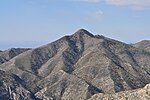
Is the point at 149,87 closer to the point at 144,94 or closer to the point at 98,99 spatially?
the point at 144,94

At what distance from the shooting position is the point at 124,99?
147 m

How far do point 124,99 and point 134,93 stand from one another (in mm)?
3523

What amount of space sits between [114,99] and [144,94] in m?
10.2

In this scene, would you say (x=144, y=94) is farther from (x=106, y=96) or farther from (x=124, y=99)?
(x=106, y=96)

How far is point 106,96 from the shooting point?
513 feet

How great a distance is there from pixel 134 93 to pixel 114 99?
656cm

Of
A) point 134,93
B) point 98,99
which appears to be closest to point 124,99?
point 134,93

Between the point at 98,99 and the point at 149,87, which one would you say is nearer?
the point at 149,87

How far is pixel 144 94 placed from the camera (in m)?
144

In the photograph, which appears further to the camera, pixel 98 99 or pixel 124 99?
pixel 98 99

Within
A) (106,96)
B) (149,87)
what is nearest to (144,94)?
(149,87)

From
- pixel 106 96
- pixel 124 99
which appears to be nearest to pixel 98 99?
pixel 106 96

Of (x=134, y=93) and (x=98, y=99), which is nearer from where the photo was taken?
(x=134, y=93)

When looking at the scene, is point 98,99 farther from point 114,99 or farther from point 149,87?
point 149,87
